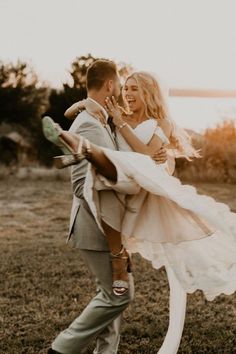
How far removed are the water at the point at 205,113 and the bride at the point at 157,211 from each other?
14019mm

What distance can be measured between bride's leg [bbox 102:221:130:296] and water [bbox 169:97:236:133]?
14255 mm

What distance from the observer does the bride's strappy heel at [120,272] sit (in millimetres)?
3742

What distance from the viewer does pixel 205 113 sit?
20.0 metres

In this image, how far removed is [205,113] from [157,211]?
54.5 ft

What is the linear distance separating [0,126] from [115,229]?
1882 cm

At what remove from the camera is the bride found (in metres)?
3.50

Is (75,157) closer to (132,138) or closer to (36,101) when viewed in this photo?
(132,138)

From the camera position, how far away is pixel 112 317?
13.1 ft

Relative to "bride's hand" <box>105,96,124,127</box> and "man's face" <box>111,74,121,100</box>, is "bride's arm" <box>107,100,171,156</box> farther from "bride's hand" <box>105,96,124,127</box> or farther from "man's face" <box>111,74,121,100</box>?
"man's face" <box>111,74,121,100</box>

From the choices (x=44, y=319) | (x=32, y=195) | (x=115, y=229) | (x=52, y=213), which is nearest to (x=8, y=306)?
(x=44, y=319)

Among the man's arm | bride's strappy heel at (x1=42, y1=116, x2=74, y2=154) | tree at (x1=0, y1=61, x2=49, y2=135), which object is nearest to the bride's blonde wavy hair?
the man's arm

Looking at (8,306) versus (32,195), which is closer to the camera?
(8,306)

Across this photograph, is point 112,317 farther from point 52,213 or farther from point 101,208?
point 52,213

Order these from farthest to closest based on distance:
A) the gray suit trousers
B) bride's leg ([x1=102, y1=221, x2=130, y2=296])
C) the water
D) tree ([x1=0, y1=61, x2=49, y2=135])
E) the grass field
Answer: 1. tree ([x1=0, y1=61, x2=49, y2=135])
2. the water
3. the grass field
4. the gray suit trousers
5. bride's leg ([x1=102, y1=221, x2=130, y2=296])
